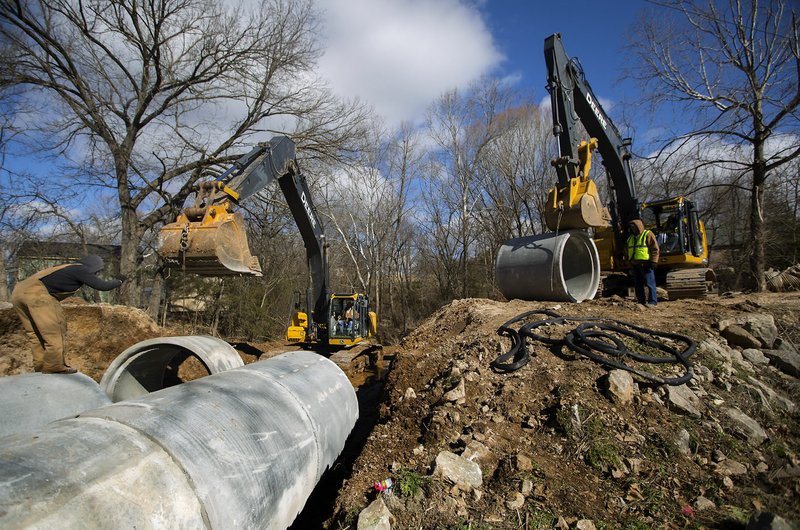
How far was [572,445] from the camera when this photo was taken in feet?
11.7

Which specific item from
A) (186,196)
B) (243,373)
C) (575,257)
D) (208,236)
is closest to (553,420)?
(243,373)

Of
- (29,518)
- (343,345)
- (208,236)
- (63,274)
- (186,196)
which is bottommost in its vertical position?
(343,345)

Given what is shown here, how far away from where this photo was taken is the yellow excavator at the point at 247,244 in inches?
218

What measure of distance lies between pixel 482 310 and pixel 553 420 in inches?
137

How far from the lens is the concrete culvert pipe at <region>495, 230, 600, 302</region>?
7.59 metres

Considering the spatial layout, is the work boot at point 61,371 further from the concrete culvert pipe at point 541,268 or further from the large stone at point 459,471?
the concrete culvert pipe at point 541,268

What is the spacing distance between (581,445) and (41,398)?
4900 mm

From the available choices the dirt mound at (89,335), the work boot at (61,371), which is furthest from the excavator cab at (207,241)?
the dirt mound at (89,335)

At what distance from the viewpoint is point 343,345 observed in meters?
11.0

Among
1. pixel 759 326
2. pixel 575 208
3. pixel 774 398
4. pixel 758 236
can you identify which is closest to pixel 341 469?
pixel 774 398

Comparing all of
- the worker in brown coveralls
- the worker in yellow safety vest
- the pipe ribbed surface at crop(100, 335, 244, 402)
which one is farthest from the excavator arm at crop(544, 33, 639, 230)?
the worker in brown coveralls

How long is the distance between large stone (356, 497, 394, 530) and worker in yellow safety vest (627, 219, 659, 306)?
6.90 meters

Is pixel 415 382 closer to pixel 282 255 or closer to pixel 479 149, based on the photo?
pixel 282 255

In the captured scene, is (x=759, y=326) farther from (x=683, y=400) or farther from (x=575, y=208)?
(x=575, y=208)
